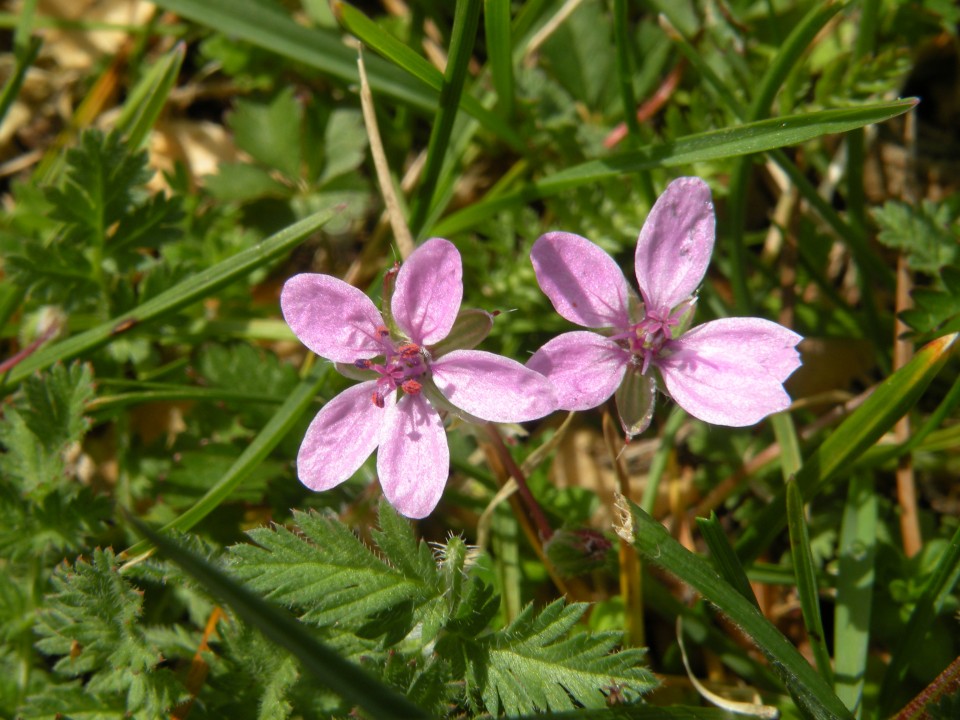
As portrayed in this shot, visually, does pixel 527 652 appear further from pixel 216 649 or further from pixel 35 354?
pixel 35 354

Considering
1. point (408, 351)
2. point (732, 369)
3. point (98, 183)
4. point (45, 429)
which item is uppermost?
point (98, 183)

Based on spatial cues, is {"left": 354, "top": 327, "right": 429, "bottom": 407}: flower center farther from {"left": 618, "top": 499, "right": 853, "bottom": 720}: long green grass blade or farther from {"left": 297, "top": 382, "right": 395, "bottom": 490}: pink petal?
{"left": 618, "top": 499, "right": 853, "bottom": 720}: long green grass blade

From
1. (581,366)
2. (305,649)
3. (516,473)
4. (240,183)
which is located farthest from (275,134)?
(305,649)

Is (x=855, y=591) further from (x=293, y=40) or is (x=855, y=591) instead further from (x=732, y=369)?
(x=293, y=40)

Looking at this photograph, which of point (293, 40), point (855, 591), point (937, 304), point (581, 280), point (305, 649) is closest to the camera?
point (305, 649)

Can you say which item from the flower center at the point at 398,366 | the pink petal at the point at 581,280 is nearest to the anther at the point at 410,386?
the flower center at the point at 398,366

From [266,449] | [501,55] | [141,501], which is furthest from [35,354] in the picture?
[501,55]

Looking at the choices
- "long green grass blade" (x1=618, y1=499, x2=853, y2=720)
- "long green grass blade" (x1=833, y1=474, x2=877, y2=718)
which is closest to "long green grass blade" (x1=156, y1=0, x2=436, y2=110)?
"long green grass blade" (x1=618, y1=499, x2=853, y2=720)
